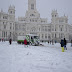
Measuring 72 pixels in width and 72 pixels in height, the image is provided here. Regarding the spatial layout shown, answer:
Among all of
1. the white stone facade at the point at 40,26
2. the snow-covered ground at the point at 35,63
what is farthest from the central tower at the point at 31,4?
the snow-covered ground at the point at 35,63

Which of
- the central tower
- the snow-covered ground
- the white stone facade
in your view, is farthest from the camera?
the central tower

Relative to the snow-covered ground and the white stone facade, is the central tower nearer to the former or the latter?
the white stone facade

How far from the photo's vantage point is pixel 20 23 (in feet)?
225

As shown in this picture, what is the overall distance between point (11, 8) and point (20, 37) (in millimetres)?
38026

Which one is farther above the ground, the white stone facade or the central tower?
the central tower

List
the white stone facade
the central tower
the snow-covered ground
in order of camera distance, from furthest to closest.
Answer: the central tower → the white stone facade → the snow-covered ground

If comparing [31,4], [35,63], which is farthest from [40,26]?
[35,63]

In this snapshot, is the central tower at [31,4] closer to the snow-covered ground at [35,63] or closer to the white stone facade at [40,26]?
the white stone facade at [40,26]

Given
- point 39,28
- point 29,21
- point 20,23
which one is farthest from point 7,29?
point 39,28

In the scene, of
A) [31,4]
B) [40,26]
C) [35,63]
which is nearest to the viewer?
[35,63]

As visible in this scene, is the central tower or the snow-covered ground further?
the central tower

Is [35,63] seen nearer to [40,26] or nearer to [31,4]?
[40,26]

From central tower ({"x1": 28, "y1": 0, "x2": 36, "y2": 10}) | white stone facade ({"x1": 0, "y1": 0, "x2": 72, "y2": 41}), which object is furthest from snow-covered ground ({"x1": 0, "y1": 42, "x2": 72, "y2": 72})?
central tower ({"x1": 28, "y1": 0, "x2": 36, "y2": 10})

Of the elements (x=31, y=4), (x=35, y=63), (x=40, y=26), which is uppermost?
(x=31, y=4)
